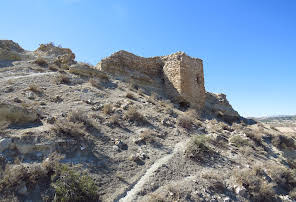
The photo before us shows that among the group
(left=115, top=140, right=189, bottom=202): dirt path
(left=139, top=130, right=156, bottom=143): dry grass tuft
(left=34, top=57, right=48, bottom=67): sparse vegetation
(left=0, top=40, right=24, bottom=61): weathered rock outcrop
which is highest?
(left=0, top=40, right=24, bottom=61): weathered rock outcrop

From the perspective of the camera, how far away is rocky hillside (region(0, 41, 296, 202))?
4.21 metres

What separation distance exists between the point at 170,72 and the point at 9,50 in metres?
10.6

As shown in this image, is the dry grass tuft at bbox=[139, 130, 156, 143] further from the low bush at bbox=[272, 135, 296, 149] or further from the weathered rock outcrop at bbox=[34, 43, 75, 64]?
the weathered rock outcrop at bbox=[34, 43, 75, 64]

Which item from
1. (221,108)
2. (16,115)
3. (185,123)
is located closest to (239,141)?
(185,123)

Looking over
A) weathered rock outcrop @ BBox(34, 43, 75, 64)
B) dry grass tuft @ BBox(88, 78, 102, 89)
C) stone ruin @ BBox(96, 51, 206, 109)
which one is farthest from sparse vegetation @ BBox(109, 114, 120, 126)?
weathered rock outcrop @ BBox(34, 43, 75, 64)

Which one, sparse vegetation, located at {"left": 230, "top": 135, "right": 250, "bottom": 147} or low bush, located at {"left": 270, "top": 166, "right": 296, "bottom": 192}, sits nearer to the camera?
low bush, located at {"left": 270, "top": 166, "right": 296, "bottom": 192}

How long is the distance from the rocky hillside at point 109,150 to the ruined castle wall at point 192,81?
210 centimetres

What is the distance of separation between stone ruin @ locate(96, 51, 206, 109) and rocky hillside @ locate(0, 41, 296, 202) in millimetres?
1738

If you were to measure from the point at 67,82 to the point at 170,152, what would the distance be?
6730 mm

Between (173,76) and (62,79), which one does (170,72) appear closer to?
(173,76)

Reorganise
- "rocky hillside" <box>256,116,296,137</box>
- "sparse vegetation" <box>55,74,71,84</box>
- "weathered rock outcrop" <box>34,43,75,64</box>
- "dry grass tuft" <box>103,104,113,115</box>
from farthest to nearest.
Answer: "rocky hillside" <box>256,116,296,137</box> < "weathered rock outcrop" <box>34,43,75,64</box> < "sparse vegetation" <box>55,74,71,84</box> < "dry grass tuft" <box>103,104,113,115</box>

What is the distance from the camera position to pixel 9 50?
12.6 metres

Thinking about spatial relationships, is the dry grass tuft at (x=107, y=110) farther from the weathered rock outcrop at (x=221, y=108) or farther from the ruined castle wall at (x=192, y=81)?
the weathered rock outcrop at (x=221, y=108)

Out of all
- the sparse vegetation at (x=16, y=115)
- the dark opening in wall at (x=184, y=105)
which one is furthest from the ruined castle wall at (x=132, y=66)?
the sparse vegetation at (x=16, y=115)
